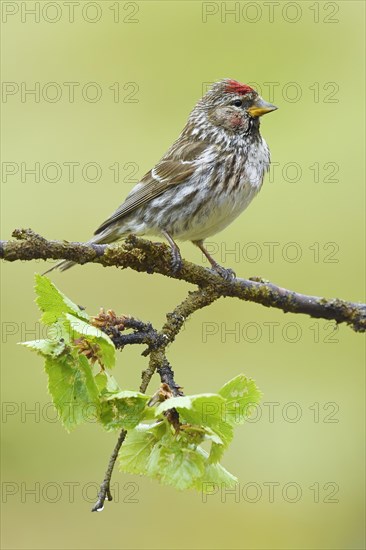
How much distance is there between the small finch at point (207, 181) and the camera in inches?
149

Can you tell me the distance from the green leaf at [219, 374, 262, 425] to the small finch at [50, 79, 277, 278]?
2.18 meters

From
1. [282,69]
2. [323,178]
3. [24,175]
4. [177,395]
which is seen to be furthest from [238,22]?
[177,395]

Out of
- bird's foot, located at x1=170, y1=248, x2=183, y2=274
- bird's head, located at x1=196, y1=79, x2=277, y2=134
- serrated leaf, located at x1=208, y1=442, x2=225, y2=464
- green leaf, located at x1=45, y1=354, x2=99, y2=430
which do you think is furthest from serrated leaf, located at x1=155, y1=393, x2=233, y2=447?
bird's head, located at x1=196, y1=79, x2=277, y2=134

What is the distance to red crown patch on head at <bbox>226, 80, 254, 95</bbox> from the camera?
396cm

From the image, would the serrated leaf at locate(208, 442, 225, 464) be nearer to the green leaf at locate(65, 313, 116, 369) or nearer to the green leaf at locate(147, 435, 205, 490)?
the green leaf at locate(147, 435, 205, 490)

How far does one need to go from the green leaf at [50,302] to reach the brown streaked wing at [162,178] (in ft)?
7.46

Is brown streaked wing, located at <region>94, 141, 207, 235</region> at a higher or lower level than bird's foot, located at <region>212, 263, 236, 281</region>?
higher

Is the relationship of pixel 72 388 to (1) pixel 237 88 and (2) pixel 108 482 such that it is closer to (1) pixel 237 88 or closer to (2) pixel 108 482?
(2) pixel 108 482

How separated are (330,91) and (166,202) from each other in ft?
17.9

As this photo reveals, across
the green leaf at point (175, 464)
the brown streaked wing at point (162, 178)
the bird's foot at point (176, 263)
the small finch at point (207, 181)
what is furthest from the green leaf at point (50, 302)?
the brown streaked wing at point (162, 178)

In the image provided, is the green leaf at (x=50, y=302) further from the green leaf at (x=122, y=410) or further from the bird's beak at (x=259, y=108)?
the bird's beak at (x=259, y=108)

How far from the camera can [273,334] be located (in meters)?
6.71

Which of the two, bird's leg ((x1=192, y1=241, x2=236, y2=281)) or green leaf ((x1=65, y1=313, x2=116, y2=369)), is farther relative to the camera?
bird's leg ((x1=192, y1=241, x2=236, y2=281))

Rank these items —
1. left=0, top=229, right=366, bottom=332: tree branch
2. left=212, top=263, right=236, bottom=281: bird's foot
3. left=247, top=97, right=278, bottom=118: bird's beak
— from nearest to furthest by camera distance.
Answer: left=0, top=229, right=366, bottom=332: tree branch, left=212, top=263, right=236, bottom=281: bird's foot, left=247, top=97, right=278, bottom=118: bird's beak
